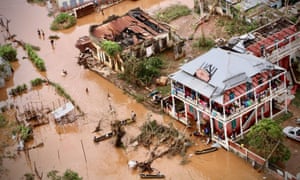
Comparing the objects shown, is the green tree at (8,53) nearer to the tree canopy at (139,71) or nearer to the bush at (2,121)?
the bush at (2,121)

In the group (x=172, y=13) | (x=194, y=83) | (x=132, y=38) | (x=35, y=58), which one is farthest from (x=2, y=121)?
(x=172, y=13)

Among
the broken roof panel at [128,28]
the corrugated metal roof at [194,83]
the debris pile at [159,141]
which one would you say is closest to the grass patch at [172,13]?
the broken roof panel at [128,28]

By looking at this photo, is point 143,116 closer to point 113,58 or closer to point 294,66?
point 113,58

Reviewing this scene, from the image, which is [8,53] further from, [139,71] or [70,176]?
[70,176]

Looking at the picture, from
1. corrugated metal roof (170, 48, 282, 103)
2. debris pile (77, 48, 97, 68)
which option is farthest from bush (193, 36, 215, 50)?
corrugated metal roof (170, 48, 282, 103)

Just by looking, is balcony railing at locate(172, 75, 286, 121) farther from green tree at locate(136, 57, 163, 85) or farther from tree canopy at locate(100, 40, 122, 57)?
tree canopy at locate(100, 40, 122, 57)

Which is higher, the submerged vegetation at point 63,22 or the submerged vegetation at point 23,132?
the submerged vegetation at point 63,22

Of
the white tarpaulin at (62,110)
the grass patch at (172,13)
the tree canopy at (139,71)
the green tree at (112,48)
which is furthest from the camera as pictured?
the grass patch at (172,13)
